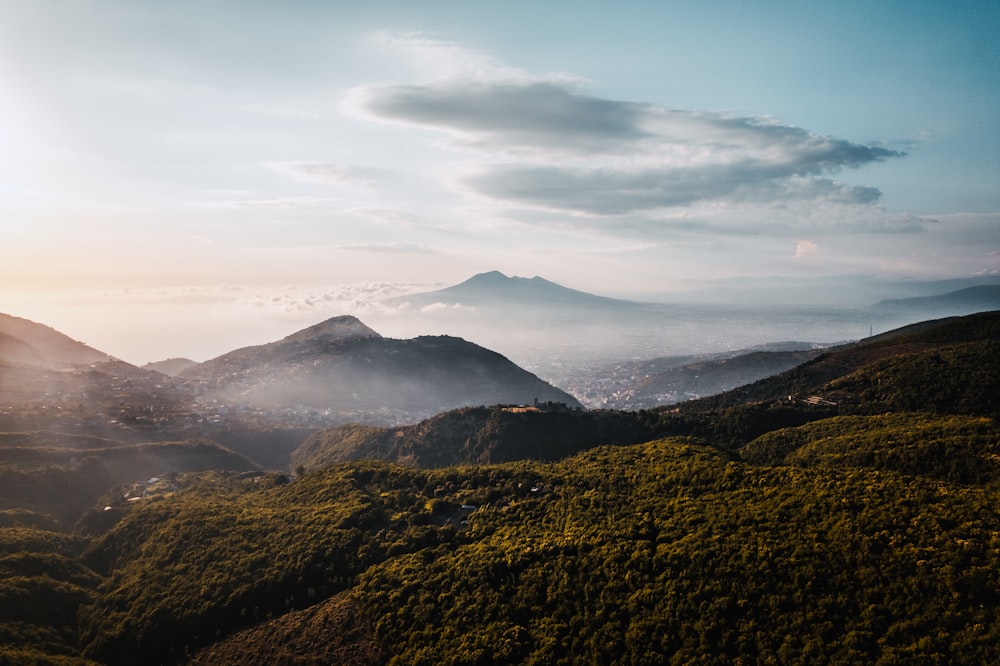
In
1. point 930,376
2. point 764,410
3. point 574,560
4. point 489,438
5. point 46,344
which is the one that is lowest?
point 489,438

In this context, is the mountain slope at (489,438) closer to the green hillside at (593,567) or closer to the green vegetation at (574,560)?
the green vegetation at (574,560)

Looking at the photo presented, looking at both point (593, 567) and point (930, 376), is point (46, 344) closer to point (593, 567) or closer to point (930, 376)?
point (593, 567)

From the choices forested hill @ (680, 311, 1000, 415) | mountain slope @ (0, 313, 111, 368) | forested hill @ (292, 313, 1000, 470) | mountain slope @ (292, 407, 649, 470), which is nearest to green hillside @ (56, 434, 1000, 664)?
forested hill @ (680, 311, 1000, 415)

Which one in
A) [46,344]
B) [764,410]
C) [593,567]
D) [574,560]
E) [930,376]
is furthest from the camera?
[46,344]

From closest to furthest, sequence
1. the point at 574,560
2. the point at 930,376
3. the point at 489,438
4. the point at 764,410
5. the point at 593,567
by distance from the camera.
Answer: the point at 593,567 → the point at 574,560 → the point at 930,376 → the point at 764,410 → the point at 489,438

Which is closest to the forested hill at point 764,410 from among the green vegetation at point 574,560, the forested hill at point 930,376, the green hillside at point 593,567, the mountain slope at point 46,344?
the forested hill at point 930,376

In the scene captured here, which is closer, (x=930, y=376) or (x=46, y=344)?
(x=930, y=376)

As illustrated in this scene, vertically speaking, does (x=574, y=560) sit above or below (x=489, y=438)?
above

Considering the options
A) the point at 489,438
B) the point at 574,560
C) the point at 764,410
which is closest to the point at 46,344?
the point at 489,438

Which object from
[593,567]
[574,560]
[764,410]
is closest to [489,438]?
[764,410]

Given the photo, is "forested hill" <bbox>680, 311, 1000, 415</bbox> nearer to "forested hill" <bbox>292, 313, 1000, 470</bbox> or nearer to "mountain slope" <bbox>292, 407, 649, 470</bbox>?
"forested hill" <bbox>292, 313, 1000, 470</bbox>

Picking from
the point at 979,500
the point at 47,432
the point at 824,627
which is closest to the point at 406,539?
the point at 824,627

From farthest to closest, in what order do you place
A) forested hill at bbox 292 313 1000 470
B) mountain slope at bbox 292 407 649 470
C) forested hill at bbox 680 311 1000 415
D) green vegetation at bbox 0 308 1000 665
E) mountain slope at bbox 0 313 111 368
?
mountain slope at bbox 0 313 111 368 < mountain slope at bbox 292 407 649 470 < forested hill at bbox 292 313 1000 470 < forested hill at bbox 680 311 1000 415 < green vegetation at bbox 0 308 1000 665
